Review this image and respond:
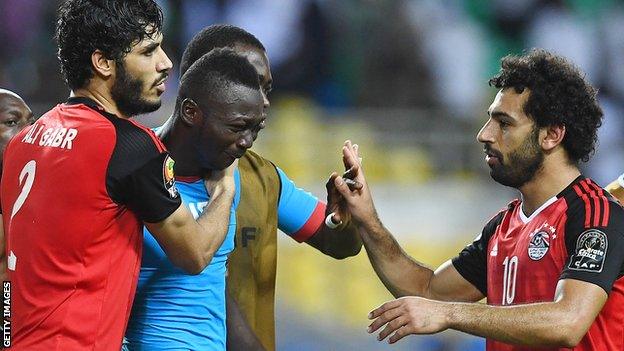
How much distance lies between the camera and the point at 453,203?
31.3 feet

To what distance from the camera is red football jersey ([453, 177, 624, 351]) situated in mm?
4070

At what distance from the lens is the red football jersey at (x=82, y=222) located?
11.5 ft

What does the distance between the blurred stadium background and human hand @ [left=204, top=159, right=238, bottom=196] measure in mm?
4838

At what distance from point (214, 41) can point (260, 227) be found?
788mm

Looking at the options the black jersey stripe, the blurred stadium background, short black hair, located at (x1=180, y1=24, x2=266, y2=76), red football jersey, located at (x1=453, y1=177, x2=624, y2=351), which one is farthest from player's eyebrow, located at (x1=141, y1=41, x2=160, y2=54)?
the blurred stadium background

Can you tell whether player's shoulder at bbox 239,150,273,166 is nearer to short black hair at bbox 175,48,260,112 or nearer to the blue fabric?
the blue fabric

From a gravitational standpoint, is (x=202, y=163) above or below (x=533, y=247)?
above

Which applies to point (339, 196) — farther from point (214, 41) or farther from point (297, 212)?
point (214, 41)

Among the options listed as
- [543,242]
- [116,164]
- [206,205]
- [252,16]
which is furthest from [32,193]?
[252,16]

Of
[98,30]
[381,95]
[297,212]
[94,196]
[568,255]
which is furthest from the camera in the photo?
[381,95]

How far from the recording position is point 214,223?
372 cm

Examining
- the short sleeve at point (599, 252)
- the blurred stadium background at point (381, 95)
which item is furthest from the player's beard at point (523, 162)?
the blurred stadium background at point (381, 95)

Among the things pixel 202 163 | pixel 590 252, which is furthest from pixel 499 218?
pixel 202 163

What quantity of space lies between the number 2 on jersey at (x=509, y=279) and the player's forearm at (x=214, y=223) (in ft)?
3.81
